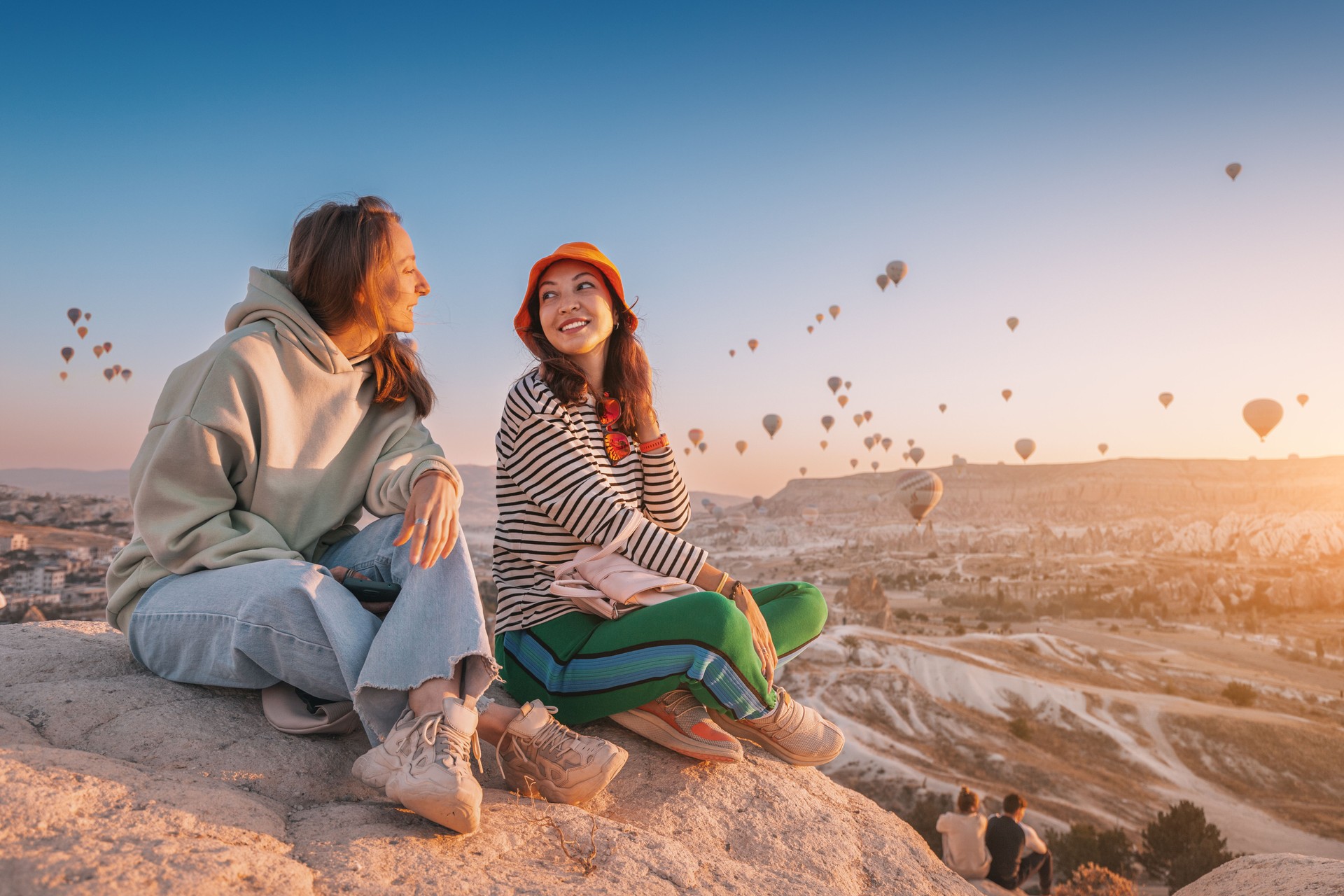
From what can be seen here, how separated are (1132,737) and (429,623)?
2753 centimetres

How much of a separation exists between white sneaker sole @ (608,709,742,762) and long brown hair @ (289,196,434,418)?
5.24 feet

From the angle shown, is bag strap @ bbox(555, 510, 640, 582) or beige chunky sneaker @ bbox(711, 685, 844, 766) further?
→ beige chunky sneaker @ bbox(711, 685, 844, 766)

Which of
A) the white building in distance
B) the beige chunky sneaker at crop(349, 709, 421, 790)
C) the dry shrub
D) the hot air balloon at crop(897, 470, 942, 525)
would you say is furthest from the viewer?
the hot air balloon at crop(897, 470, 942, 525)

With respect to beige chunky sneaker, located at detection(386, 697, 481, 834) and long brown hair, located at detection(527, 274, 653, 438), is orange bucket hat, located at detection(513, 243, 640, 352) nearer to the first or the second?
long brown hair, located at detection(527, 274, 653, 438)

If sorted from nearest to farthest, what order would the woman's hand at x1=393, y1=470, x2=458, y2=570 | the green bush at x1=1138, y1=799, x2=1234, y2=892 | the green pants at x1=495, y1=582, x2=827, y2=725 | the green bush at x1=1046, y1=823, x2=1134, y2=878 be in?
the woman's hand at x1=393, y1=470, x2=458, y2=570
the green pants at x1=495, y1=582, x2=827, y2=725
the green bush at x1=1046, y1=823, x2=1134, y2=878
the green bush at x1=1138, y1=799, x2=1234, y2=892

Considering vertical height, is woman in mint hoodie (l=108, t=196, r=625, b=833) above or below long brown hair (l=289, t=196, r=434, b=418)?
below

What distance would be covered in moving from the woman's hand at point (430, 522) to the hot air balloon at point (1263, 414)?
156ft

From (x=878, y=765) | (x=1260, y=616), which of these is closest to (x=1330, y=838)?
(x=878, y=765)

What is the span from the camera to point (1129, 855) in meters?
16.3

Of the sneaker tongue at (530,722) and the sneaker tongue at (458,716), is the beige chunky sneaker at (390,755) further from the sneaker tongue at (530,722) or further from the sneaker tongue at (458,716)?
the sneaker tongue at (530,722)

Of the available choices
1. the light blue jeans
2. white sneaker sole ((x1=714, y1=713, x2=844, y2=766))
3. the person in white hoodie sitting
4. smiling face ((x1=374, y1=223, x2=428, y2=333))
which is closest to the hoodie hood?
smiling face ((x1=374, y1=223, x2=428, y2=333))

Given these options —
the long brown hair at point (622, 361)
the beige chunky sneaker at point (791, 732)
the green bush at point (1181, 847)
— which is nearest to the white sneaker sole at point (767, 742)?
the beige chunky sneaker at point (791, 732)

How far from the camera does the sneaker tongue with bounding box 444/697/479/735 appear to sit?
86.2 inches

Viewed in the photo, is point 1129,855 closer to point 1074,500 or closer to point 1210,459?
point 1074,500
